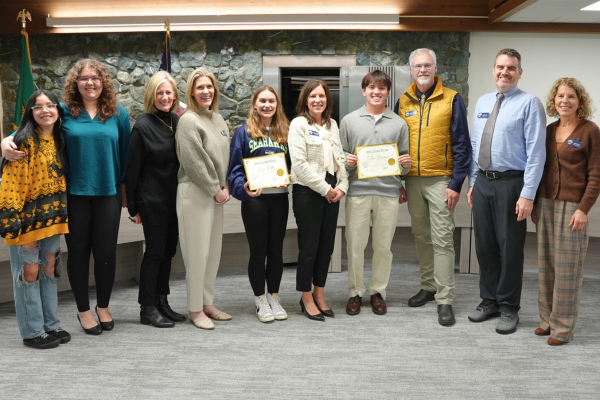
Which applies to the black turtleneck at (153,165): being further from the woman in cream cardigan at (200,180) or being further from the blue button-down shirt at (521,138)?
the blue button-down shirt at (521,138)

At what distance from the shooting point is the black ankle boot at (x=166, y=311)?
2904mm

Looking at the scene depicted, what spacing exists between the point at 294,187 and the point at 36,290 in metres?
1.37

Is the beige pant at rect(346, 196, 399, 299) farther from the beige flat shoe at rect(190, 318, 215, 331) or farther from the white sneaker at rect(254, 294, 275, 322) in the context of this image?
the beige flat shoe at rect(190, 318, 215, 331)

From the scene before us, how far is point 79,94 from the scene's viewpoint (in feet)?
8.42

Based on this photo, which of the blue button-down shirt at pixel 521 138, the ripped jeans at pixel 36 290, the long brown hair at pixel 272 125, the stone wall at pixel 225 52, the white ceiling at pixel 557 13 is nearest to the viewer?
the ripped jeans at pixel 36 290

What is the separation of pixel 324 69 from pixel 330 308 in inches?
148

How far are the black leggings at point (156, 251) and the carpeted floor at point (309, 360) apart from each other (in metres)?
0.21

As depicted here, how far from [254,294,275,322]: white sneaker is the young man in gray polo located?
47 cm

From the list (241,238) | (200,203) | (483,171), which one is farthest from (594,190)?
(241,238)

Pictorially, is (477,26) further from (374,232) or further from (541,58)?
(374,232)

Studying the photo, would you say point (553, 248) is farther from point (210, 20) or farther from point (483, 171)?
point (210, 20)

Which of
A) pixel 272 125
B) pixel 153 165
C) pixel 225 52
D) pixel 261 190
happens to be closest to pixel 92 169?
pixel 153 165

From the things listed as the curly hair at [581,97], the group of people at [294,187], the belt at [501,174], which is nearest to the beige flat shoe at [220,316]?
the group of people at [294,187]

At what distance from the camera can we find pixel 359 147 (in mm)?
2842
